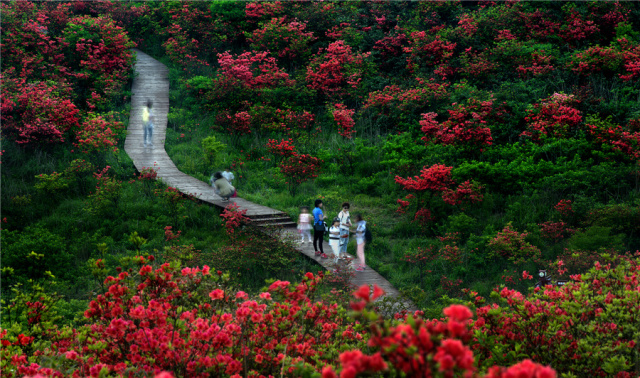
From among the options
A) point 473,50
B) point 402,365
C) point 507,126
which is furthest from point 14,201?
point 473,50

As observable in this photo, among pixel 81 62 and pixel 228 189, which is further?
pixel 81 62

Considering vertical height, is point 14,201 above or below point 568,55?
below

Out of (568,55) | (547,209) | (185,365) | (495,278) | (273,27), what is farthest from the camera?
(273,27)

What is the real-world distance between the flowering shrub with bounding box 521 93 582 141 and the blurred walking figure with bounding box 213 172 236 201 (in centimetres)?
773

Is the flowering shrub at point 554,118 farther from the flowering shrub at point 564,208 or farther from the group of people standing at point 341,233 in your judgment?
the group of people standing at point 341,233

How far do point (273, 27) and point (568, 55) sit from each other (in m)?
10.4

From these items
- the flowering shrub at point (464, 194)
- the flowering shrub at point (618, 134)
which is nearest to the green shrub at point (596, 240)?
the flowering shrub at point (464, 194)

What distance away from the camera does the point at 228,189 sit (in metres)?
11.2

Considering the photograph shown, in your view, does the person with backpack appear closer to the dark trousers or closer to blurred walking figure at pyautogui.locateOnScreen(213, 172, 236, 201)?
the dark trousers

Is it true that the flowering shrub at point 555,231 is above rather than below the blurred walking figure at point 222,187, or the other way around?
above

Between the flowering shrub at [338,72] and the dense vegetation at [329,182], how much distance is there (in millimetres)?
A: 72

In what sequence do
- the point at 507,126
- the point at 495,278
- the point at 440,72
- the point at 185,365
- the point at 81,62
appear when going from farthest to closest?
the point at 81,62 < the point at 440,72 < the point at 507,126 < the point at 495,278 < the point at 185,365

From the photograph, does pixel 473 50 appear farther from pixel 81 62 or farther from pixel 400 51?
pixel 81 62

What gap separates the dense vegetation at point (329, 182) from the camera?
3.48m
